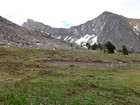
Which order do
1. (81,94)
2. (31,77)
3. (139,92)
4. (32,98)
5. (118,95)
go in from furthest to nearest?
1. (31,77)
2. (139,92)
3. (118,95)
4. (81,94)
5. (32,98)

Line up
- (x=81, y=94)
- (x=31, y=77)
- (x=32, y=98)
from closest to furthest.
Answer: (x=32, y=98) → (x=81, y=94) → (x=31, y=77)

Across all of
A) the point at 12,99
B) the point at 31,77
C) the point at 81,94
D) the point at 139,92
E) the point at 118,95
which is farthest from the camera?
the point at 31,77

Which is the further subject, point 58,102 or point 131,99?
point 131,99

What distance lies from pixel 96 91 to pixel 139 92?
8165 mm

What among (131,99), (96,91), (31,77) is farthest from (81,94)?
(31,77)

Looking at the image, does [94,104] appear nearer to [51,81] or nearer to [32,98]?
[32,98]

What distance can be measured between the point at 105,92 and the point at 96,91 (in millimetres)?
1392

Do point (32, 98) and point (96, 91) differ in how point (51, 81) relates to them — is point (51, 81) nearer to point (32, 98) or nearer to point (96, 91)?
point (96, 91)

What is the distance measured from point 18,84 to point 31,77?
8911 mm

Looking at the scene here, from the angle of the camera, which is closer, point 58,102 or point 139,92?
point 58,102

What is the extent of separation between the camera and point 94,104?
115ft

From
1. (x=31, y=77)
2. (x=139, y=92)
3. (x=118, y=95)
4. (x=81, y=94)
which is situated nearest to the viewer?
(x=81, y=94)

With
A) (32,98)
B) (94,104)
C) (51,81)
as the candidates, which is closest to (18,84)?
(51,81)

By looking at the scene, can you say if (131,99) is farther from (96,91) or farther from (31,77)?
(31,77)
